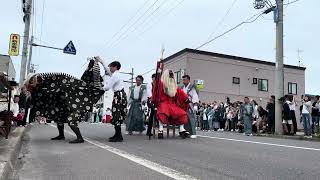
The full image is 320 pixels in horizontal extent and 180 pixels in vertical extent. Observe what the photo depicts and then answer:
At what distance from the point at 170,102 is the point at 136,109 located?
5.77ft

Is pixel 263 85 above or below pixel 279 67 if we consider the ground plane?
above

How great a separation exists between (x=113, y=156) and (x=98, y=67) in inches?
106

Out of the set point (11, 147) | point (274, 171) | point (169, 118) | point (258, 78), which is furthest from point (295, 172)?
point (258, 78)

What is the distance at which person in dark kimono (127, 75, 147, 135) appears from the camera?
491 inches

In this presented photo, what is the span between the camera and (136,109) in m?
12.7

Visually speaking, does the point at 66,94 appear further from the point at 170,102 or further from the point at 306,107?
the point at 306,107

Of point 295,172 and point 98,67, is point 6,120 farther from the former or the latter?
point 295,172

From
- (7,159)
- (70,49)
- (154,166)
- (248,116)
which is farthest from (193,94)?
(70,49)

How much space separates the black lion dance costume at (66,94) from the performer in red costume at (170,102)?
2292 millimetres

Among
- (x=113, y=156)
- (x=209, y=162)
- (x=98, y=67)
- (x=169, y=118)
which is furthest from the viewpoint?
(x=169, y=118)

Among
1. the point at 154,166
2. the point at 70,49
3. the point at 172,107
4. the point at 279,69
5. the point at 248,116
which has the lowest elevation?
the point at 154,166

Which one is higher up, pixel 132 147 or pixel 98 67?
pixel 98 67

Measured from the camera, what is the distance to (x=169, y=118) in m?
11.1

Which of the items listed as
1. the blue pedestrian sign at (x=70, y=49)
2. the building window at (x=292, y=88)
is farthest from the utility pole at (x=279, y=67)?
the building window at (x=292, y=88)
